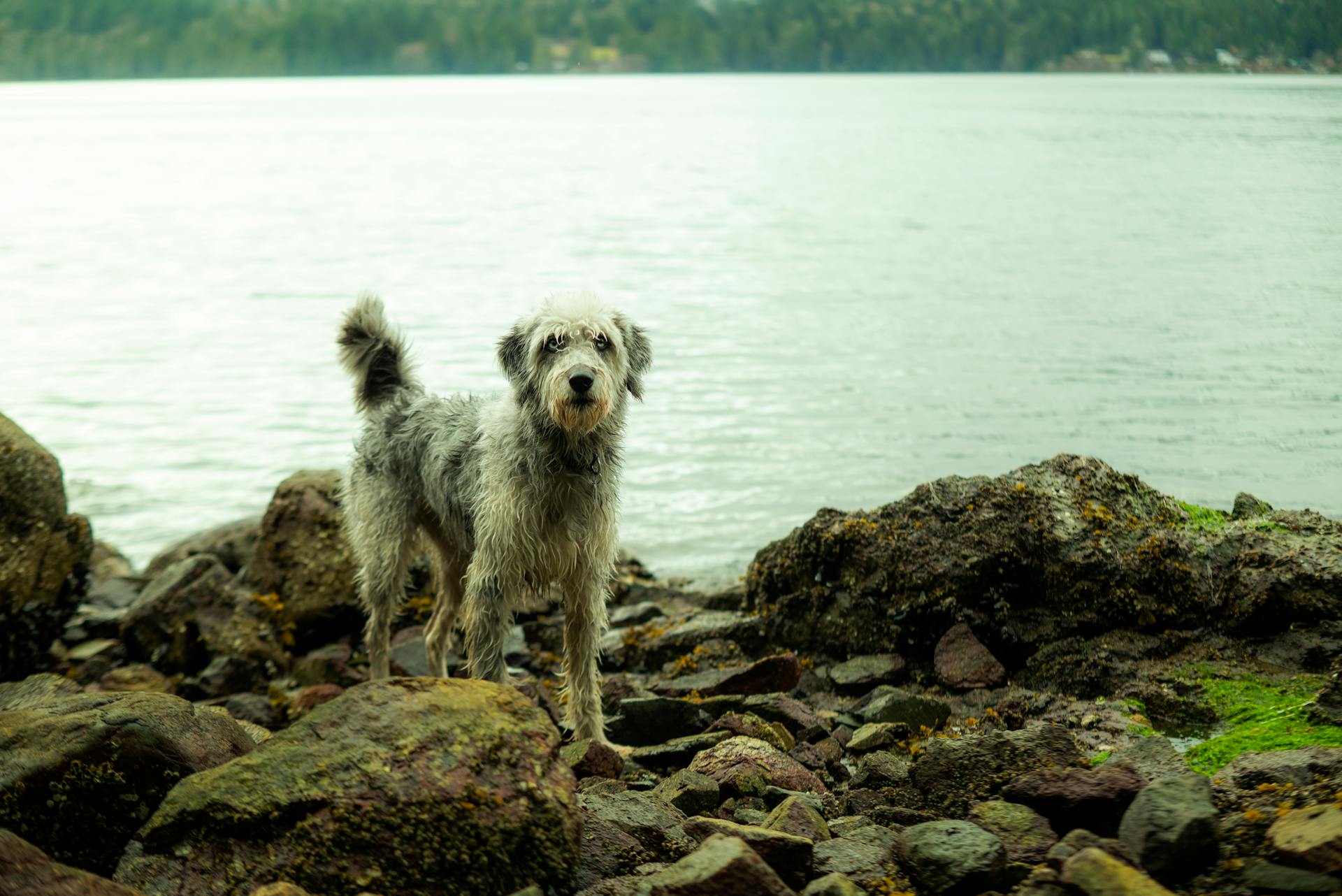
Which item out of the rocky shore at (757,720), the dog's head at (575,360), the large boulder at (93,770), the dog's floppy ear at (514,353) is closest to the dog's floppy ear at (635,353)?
the dog's head at (575,360)

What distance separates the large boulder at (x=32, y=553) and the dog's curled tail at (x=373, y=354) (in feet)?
8.45

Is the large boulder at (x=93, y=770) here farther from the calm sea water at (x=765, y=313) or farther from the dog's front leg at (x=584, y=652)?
the calm sea water at (x=765, y=313)

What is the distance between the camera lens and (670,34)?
462 ft

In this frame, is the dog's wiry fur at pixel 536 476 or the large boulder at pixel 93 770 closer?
the large boulder at pixel 93 770

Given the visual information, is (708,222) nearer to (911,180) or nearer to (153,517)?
(911,180)

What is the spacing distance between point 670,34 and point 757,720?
471 feet

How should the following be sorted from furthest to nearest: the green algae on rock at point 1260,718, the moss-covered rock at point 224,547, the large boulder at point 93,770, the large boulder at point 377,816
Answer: the moss-covered rock at point 224,547 → the green algae on rock at point 1260,718 → the large boulder at point 93,770 → the large boulder at point 377,816

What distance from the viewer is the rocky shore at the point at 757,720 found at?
4480 mm

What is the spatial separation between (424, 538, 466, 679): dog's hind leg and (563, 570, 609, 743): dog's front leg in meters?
1.64

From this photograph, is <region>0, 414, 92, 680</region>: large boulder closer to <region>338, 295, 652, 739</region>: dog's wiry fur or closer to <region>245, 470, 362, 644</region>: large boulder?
<region>245, 470, 362, 644</region>: large boulder

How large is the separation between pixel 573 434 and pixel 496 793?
8.82 ft

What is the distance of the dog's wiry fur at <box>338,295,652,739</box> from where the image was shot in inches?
269

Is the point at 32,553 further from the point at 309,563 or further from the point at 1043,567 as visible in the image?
the point at 1043,567

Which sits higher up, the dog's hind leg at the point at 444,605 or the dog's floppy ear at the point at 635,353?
the dog's floppy ear at the point at 635,353
